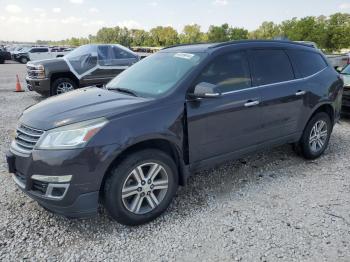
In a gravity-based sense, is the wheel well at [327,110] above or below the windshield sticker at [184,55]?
below

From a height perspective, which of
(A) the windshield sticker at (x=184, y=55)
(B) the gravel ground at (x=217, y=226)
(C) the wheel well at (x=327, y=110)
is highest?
(A) the windshield sticker at (x=184, y=55)

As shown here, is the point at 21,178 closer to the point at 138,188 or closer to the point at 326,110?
the point at 138,188

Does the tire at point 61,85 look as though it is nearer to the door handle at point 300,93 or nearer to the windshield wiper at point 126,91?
the windshield wiper at point 126,91

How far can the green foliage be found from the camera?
157ft

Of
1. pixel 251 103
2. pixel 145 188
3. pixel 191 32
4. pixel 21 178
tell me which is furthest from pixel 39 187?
pixel 191 32

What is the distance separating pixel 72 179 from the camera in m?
2.86

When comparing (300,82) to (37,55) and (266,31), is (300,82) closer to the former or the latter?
(37,55)

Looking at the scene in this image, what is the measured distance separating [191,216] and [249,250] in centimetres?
75

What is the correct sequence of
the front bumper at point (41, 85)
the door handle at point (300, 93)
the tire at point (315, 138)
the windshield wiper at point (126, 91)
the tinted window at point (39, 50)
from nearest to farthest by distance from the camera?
1. the windshield wiper at point (126, 91)
2. the door handle at point (300, 93)
3. the tire at point (315, 138)
4. the front bumper at point (41, 85)
5. the tinted window at point (39, 50)

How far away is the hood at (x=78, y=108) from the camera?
3041 millimetres

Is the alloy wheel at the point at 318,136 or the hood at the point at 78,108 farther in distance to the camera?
the alloy wheel at the point at 318,136

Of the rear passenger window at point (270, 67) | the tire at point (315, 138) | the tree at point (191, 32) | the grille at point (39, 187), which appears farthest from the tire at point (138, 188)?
the tree at point (191, 32)

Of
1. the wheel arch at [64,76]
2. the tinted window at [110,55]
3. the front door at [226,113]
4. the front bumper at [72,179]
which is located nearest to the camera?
the front bumper at [72,179]

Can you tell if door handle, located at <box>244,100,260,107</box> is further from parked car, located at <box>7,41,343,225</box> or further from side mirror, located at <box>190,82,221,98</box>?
side mirror, located at <box>190,82,221,98</box>
